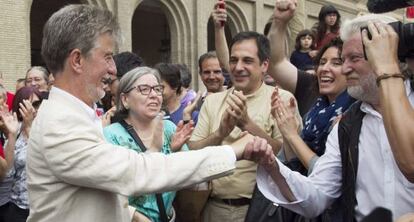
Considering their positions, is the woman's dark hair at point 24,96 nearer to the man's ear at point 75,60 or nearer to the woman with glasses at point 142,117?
the woman with glasses at point 142,117

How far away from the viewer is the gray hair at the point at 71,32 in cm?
263

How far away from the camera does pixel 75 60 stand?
2.64 meters

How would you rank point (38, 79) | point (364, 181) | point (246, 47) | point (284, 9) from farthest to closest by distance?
point (38, 79)
point (246, 47)
point (284, 9)
point (364, 181)

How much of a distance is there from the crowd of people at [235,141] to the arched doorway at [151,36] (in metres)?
18.8

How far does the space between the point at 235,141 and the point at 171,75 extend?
3235 mm

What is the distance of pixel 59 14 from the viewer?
8.74 ft

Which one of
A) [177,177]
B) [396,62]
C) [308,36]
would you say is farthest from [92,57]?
[308,36]

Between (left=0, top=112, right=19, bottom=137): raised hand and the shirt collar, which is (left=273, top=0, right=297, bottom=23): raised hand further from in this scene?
(left=0, top=112, right=19, bottom=137): raised hand

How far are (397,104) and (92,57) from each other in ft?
4.27

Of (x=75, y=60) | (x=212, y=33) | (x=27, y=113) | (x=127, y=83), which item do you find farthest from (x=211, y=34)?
(x=75, y=60)

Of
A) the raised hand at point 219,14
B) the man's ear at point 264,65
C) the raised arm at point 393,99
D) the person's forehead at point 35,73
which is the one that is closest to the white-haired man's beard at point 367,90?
the raised arm at point 393,99

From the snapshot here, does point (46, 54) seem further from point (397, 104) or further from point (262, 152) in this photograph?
point (397, 104)

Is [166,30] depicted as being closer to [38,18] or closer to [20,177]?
[38,18]

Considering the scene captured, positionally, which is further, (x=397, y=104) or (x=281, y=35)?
(x=281, y=35)
